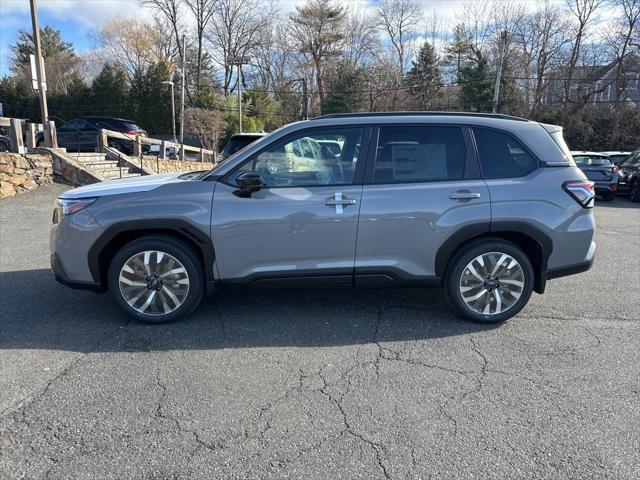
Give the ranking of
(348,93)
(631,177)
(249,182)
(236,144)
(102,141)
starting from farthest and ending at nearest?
1. (348,93)
2. (102,141)
3. (631,177)
4. (236,144)
5. (249,182)

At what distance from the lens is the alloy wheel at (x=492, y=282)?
4.05 m

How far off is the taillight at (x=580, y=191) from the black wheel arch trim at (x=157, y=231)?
10.1 ft

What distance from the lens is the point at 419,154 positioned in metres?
4.05

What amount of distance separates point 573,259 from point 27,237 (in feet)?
25.3

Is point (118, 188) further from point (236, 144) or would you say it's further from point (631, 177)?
point (631, 177)

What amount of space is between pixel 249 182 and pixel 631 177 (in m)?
15.6

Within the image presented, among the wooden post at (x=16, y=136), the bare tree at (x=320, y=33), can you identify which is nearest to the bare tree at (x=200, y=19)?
the bare tree at (x=320, y=33)

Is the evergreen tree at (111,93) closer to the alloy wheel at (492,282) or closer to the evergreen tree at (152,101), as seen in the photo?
the evergreen tree at (152,101)

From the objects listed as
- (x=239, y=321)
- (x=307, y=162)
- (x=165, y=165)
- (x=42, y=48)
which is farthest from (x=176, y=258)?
(x=42, y=48)

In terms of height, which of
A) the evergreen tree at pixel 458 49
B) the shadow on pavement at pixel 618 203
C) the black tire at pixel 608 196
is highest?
the evergreen tree at pixel 458 49

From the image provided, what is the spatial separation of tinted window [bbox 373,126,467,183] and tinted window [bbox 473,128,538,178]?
0.18 metres

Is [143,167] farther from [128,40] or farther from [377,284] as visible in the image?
[128,40]

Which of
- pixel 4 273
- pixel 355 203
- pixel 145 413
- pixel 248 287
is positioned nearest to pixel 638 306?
pixel 355 203

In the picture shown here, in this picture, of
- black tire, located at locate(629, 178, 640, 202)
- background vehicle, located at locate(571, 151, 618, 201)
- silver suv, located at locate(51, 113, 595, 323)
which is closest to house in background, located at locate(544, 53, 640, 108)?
black tire, located at locate(629, 178, 640, 202)
